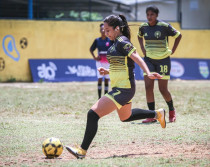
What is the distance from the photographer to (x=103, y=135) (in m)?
8.09

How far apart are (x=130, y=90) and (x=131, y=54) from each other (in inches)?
21.0

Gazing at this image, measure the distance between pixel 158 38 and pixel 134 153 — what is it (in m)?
3.46

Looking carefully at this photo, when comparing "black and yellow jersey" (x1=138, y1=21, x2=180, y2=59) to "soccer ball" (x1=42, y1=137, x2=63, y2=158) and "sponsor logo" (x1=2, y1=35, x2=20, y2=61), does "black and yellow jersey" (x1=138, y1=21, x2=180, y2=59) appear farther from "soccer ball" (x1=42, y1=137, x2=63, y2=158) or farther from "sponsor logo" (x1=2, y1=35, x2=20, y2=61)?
"sponsor logo" (x1=2, y1=35, x2=20, y2=61)

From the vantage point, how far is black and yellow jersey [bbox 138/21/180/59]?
30.5 feet

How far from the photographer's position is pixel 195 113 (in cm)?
1098

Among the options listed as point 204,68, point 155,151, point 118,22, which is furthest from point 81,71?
point 118,22

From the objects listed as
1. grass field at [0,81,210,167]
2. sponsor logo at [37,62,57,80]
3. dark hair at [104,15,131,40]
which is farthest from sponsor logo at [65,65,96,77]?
dark hair at [104,15,131,40]

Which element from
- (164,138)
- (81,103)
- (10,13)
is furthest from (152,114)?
(10,13)

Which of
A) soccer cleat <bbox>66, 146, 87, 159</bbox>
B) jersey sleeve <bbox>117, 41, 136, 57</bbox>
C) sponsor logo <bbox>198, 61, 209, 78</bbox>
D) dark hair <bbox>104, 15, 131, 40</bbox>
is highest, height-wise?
dark hair <bbox>104, 15, 131, 40</bbox>

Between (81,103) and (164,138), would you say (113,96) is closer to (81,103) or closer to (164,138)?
(164,138)

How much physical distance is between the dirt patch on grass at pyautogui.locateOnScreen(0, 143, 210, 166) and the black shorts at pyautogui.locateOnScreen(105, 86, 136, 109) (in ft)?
2.50

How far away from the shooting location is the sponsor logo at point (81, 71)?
2168 cm

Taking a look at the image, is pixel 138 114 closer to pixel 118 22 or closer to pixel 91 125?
pixel 91 125

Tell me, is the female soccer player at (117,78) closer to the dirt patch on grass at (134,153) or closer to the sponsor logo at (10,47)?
the dirt patch on grass at (134,153)
